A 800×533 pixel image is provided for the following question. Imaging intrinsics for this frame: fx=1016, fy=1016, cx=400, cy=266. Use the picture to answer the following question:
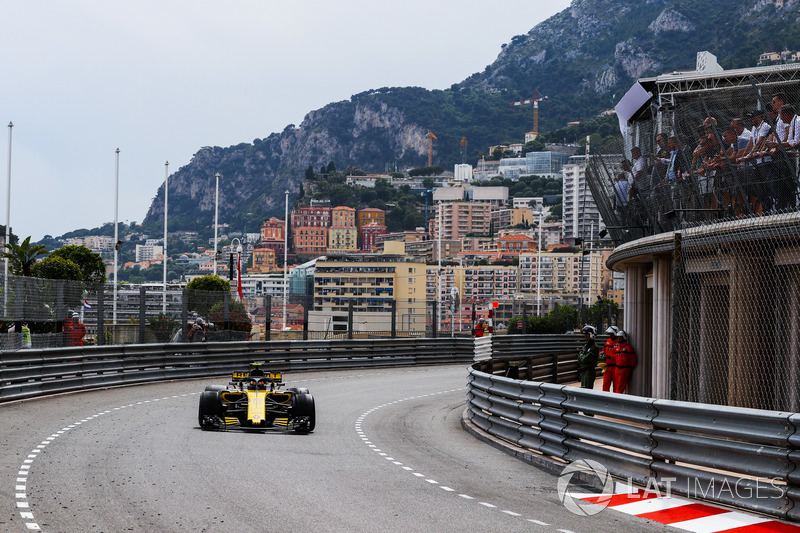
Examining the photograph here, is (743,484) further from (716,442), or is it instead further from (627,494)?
(627,494)

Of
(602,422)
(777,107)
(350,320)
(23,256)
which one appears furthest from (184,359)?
(23,256)

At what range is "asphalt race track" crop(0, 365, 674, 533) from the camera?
7898 mm

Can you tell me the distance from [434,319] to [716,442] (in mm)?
26514

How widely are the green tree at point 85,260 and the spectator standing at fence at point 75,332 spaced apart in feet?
104

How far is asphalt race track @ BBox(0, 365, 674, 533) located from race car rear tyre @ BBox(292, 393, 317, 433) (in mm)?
156

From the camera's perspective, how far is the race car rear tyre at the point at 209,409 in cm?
1423

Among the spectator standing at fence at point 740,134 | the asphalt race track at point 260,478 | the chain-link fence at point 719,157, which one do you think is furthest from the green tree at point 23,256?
the spectator standing at fence at point 740,134

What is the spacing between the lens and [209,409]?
561 inches

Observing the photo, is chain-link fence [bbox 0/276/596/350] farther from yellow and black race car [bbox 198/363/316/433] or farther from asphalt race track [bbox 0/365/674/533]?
yellow and black race car [bbox 198/363/316/433]

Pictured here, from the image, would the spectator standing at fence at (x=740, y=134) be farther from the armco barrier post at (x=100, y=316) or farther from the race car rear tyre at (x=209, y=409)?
the armco barrier post at (x=100, y=316)

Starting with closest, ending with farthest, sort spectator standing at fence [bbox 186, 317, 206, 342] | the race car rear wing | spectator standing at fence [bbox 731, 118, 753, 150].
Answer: spectator standing at fence [bbox 731, 118, 753, 150]
the race car rear wing
spectator standing at fence [bbox 186, 317, 206, 342]

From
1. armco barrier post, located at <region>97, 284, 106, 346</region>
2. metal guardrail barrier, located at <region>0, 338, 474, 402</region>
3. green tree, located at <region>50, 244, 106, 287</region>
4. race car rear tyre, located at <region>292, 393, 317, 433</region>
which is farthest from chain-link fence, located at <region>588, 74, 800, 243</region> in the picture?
green tree, located at <region>50, 244, 106, 287</region>

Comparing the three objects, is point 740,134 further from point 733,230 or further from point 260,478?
point 260,478

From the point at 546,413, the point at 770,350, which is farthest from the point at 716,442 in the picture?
the point at 770,350
